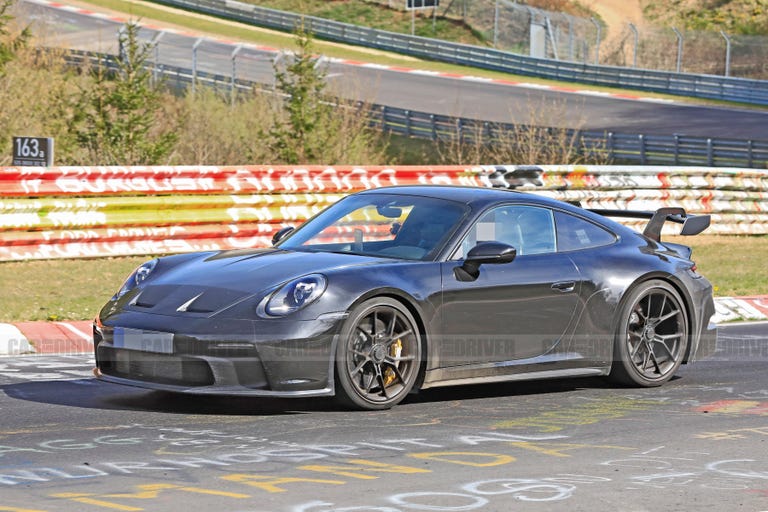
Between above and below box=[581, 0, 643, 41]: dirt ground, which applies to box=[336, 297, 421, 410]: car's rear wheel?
below

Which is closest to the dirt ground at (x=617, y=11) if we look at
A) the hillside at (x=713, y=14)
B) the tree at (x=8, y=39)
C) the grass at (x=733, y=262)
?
the hillside at (x=713, y=14)

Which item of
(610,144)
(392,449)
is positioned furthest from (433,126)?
(392,449)

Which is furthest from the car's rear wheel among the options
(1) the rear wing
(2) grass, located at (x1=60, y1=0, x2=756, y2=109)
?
(2) grass, located at (x1=60, y1=0, x2=756, y2=109)

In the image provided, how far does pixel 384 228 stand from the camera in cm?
923

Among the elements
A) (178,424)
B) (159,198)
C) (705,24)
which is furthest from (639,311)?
(705,24)

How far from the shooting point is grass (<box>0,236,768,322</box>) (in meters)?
12.8

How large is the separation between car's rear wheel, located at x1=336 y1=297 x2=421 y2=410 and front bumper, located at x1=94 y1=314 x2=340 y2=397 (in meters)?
0.11

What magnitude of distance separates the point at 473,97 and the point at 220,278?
128ft

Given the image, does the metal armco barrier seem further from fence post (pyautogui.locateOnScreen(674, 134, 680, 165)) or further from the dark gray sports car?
fence post (pyautogui.locateOnScreen(674, 134, 680, 165))

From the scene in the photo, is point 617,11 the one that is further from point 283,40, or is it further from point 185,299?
point 185,299

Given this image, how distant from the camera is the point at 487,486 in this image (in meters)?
6.28

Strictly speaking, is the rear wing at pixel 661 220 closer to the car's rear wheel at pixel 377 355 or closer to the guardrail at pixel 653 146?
the car's rear wheel at pixel 377 355

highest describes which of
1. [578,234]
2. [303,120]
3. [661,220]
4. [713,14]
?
[713,14]

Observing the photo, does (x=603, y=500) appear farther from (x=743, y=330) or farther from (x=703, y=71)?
(x=703, y=71)
